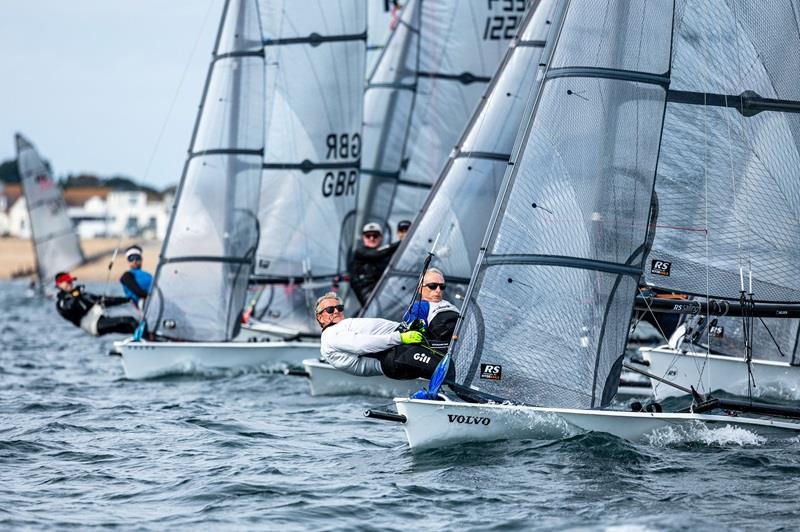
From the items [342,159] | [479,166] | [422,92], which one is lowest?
[479,166]

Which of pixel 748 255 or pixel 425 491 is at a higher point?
pixel 748 255

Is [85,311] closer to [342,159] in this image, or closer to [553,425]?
[342,159]

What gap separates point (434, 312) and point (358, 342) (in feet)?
3.91

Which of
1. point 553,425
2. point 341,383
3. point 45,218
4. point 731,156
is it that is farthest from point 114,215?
point 553,425

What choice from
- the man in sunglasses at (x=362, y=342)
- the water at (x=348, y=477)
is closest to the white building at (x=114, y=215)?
the water at (x=348, y=477)

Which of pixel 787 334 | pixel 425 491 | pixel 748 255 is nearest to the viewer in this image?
pixel 425 491

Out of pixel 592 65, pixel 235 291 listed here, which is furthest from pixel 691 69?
pixel 235 291

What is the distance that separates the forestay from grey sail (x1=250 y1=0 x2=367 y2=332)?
340 inches

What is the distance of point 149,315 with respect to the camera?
59.5 feet

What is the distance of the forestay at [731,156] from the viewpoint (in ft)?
37.9

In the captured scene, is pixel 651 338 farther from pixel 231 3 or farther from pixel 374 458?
pixel 374 458

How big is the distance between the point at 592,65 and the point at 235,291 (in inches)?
340

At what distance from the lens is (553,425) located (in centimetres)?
1023

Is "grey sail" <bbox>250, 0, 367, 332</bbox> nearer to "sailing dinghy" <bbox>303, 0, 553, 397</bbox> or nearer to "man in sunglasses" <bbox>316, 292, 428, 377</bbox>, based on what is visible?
"sailing dinghy" <bbox>303, 0, 553, 397</bbox>
